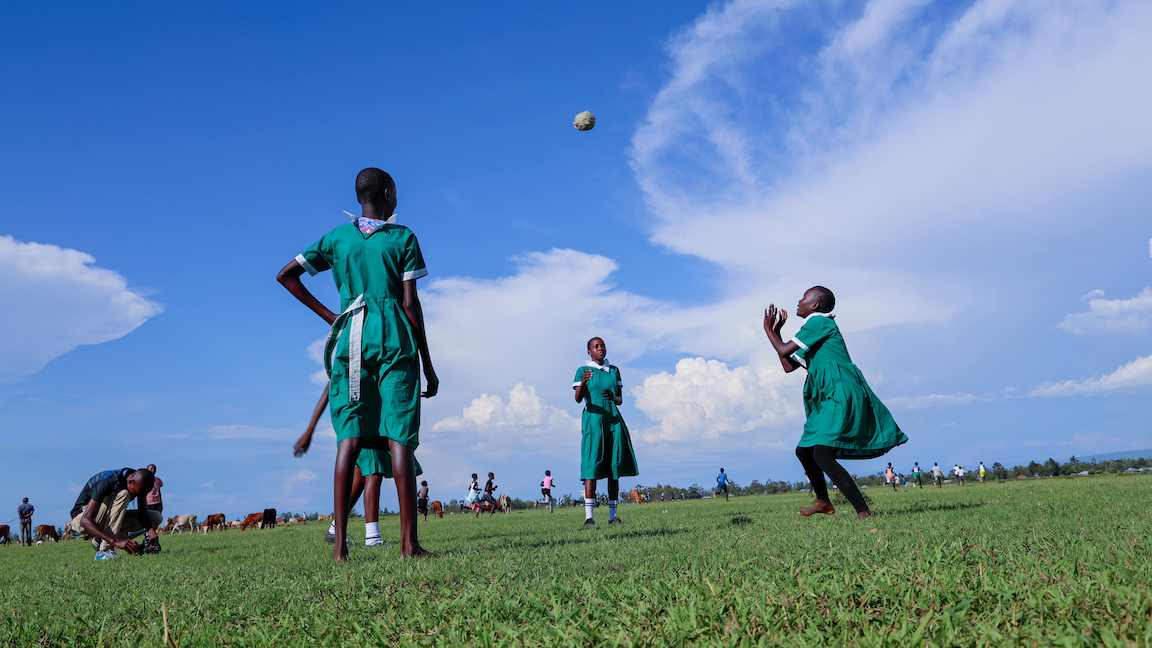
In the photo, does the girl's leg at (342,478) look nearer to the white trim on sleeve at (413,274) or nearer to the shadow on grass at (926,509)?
the white trim on sleeve at (413,274)

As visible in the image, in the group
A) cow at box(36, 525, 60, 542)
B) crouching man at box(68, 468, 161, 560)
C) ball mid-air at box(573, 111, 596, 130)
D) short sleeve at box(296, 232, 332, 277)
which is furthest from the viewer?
cow at box(36, 525, 60, 542)

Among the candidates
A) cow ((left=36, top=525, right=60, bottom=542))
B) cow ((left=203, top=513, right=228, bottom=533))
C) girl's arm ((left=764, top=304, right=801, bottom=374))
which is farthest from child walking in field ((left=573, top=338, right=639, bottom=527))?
cow ((left=36, top=525, right=60, bottom=542))

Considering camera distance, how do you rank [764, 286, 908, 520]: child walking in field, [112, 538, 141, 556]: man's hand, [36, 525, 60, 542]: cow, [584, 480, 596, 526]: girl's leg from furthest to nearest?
1. [36, 525, 60, 542]: cow
2. [584, 480, 596, 526]: girl's leg
3. [112, 538, 141, 556]: man's hand
4. [764, 286, 908, 520]: child walking in field

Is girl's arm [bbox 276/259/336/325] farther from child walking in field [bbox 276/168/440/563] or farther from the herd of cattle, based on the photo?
the herd of cattle

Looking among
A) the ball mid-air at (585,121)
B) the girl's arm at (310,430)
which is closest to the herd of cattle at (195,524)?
the ball mid-air at (585,121)

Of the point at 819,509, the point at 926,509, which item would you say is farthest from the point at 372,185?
the point at 926,509

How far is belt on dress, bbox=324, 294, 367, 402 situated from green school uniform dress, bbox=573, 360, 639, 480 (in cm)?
554

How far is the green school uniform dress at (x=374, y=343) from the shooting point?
178 inches

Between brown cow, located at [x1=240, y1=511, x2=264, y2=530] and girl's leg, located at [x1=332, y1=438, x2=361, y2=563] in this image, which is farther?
brown cow, located at [x1=240, y1=511, x2=264, y2=530]

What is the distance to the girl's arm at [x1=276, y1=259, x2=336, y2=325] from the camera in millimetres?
4969

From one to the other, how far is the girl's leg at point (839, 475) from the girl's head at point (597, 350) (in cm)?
402

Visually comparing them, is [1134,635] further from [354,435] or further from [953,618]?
[354,435]

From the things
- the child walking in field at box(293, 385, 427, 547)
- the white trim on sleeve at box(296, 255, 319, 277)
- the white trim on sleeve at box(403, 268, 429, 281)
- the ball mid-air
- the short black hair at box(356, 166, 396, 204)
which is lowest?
the child walking in field at box(293, 385, 427, 547)

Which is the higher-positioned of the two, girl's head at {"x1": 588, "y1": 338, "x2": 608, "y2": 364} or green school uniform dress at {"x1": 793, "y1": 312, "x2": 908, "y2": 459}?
girl's head at {"x1": 588, "y1": 338, "x2": 608, "y2": 364}
